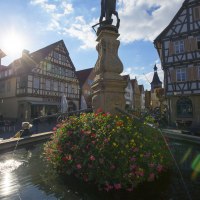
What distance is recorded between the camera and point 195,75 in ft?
71.1

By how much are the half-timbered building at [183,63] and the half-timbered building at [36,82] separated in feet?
58.2

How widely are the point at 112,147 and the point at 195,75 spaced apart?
2067 cm

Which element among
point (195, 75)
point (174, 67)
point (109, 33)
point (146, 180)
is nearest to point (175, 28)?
point (174, 67)

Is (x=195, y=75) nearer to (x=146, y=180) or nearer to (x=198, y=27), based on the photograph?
(x=198, y=27)

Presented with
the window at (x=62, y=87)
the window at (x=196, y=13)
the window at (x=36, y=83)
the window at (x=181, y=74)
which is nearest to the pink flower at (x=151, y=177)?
the window at (x=181, y=74)

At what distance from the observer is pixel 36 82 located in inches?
1238

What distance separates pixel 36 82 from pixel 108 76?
27689mm

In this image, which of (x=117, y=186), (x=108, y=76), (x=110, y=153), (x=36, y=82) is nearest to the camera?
(x=117, y=186)

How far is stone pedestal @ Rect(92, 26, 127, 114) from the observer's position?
538 centimetres

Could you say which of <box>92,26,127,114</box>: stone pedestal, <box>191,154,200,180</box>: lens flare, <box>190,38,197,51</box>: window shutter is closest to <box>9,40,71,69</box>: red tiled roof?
<box>190,38,197,51</box>: window shutter

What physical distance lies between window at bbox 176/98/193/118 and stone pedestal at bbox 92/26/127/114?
1844 centimetres

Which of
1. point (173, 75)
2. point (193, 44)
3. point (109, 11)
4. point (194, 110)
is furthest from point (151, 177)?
point (193, 44)

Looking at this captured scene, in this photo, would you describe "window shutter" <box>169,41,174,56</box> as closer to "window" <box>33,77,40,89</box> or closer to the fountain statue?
the fountain statue

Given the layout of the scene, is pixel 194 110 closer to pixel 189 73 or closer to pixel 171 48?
pixel 189 73
